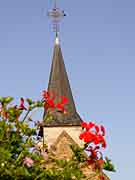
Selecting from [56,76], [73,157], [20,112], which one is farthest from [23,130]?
[56,76]

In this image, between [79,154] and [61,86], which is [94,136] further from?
[61,86]

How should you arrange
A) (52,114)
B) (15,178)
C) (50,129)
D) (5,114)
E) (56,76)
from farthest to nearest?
1. (56,76)
2. (50,129)
3. (52,114)
4. (5,114)
5. (15,178)

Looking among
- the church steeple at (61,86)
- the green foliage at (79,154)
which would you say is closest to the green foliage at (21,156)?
the green foliage at (79,154)

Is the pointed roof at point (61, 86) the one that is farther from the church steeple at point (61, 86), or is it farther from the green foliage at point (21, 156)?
the green foliage at point (21, 156)

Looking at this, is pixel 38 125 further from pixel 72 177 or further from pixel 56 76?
pixel 56 76

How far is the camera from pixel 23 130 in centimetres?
589

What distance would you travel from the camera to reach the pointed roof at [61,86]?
2495 cm

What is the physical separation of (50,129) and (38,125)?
1820cm

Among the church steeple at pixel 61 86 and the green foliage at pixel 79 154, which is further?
the church steeple at pixel 61 86

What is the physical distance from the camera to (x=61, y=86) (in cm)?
2675

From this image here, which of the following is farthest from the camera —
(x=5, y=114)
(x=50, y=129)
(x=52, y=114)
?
(x=50, y=129)

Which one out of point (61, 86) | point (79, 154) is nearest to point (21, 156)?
point (79, 154)

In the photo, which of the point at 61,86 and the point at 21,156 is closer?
the point at 21,156

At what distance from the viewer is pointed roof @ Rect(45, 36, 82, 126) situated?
982 inches
